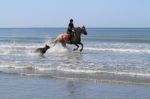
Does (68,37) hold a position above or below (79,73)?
above

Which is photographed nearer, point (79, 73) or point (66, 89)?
point (66, 89)

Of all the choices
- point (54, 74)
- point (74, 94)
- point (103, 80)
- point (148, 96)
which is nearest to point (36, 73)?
point (54, 74)

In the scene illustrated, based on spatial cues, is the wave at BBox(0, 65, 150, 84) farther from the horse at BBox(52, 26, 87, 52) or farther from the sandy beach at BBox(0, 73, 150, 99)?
the horse at BBox(52, 26, 87, 52)

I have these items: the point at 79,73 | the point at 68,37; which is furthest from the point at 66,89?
the point at 68,37

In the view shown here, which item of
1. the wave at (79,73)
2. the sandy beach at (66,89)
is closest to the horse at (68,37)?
the wave at (79,73)

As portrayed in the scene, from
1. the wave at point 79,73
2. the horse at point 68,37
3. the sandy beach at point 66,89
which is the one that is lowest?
the wave at point 79,73

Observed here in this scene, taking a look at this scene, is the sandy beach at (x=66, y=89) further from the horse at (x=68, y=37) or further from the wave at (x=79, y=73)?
the horse at (x=68, y=37)

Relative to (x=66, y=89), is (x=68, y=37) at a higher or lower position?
higher

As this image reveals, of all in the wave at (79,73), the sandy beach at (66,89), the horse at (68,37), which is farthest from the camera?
the horse at (68,37)

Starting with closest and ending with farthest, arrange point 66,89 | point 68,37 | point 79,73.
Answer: point 66,89, point 79,73, point 68,37

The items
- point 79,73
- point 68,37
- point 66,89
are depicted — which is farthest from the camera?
point 68,37

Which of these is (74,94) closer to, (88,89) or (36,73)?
(88,89)

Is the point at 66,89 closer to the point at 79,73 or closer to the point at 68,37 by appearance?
the point at 79,73

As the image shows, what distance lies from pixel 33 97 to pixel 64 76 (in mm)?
3813
